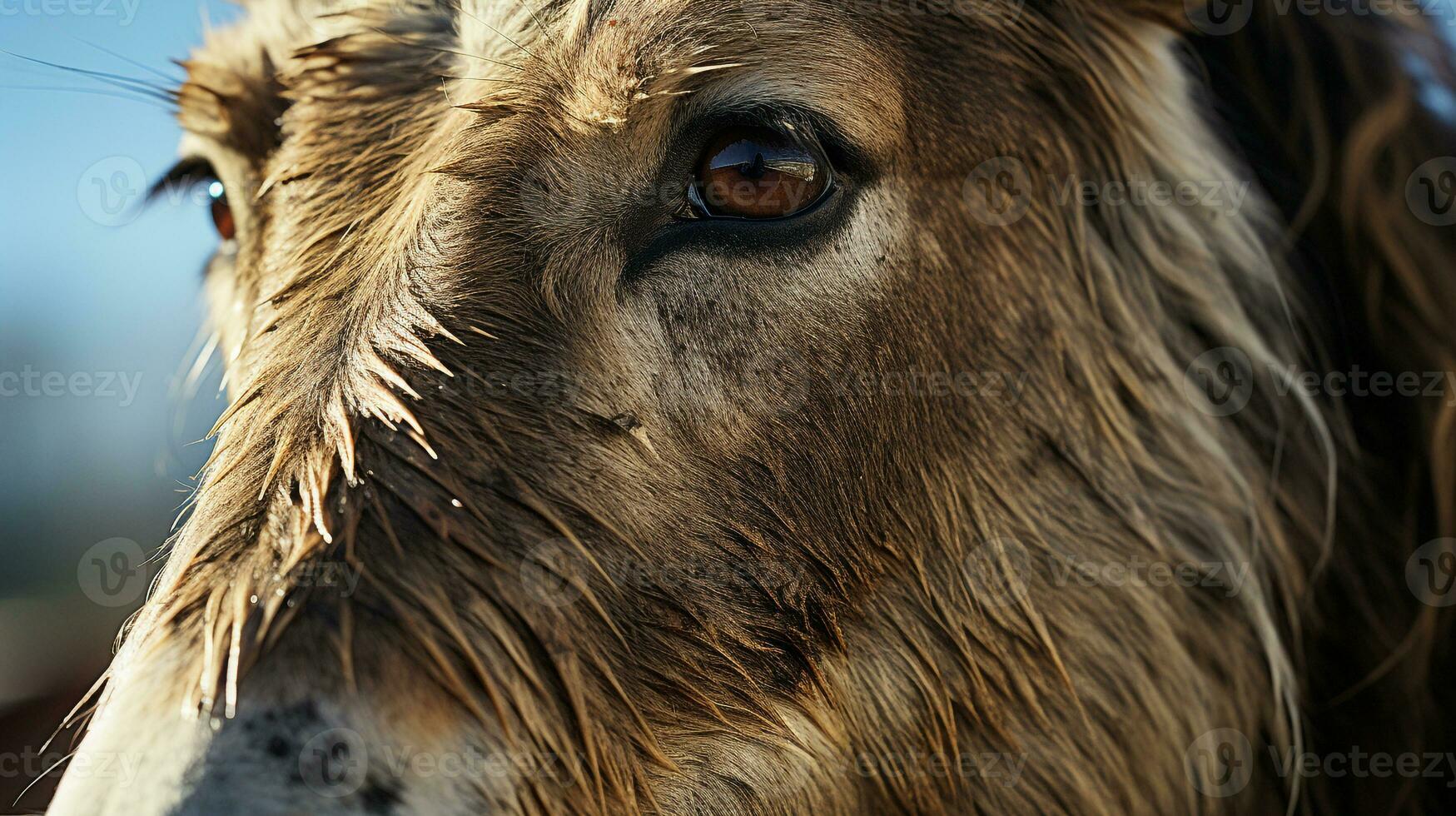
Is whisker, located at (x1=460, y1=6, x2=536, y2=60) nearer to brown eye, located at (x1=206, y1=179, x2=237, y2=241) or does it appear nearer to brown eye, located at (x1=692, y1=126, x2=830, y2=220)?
brown eye, located at (x1=692, y1=126, x2=830, y2=220)

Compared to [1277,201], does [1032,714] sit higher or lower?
lower

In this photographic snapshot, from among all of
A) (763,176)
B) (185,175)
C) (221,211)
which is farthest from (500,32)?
(185,175)

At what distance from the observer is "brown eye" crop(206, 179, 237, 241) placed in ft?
9.97

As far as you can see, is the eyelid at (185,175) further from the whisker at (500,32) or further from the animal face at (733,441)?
the whisker at (500,32)

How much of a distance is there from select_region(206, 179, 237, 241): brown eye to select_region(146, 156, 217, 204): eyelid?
1.3 inches

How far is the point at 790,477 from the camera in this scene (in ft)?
6.28

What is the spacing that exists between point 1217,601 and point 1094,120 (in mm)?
1040

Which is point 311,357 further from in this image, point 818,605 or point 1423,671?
point 1423,671

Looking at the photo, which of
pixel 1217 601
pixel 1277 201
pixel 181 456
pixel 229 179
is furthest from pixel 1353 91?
pixel 181 456

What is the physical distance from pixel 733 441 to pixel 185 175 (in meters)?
2.18

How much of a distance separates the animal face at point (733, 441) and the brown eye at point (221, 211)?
75cm

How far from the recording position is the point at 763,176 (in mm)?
1964

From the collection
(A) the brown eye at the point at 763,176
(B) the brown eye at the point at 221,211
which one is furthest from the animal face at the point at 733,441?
(B) the brown eye at the point at 221,211

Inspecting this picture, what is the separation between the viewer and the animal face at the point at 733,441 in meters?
1.63
